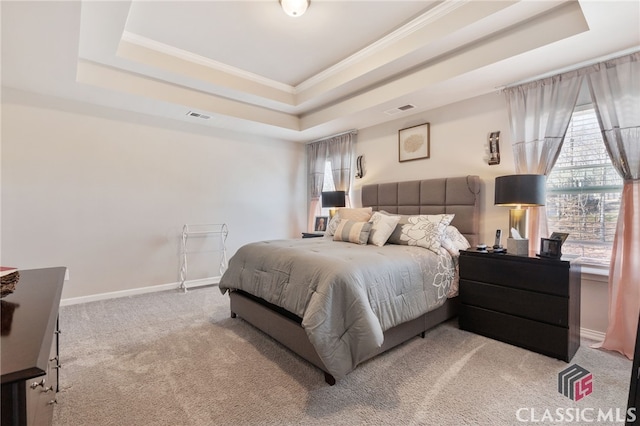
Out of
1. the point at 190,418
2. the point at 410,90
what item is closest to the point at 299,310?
the point at 190,418

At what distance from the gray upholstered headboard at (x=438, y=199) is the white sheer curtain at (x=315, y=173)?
1.27m

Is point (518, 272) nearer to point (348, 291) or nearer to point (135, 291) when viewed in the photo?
point (348, 291)

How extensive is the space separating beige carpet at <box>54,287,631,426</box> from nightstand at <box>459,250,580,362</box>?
0.11 m

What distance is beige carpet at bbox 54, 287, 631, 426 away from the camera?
164 centimetres

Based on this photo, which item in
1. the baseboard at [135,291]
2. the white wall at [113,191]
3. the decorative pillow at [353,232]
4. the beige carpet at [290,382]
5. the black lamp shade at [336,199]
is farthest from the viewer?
the black lamp shade at [336,199]

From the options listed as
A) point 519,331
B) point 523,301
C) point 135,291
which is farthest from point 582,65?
point 135,291

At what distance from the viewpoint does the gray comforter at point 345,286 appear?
1819 millimetres

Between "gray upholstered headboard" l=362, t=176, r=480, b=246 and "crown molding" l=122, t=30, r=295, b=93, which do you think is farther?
"gray upholstered headboard" l=362, t=176, r=480, b=246

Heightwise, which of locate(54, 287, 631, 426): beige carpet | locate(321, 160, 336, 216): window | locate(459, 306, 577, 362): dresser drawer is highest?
locate(321, 160, 336, 216): window

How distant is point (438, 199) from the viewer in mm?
3500

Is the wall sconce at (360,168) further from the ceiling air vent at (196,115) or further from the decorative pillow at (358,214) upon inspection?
the ceiling air vent at (196,115)

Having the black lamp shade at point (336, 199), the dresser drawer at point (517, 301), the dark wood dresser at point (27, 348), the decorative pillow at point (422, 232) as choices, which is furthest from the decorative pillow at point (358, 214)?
the dark wood dresser at point (27, 348)

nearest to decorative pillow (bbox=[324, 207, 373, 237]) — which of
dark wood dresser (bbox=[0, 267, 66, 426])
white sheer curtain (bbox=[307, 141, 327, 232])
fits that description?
white sheer curtain (bbox=[307, 141, 327, 232])

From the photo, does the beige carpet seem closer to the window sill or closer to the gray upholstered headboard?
the window sill
